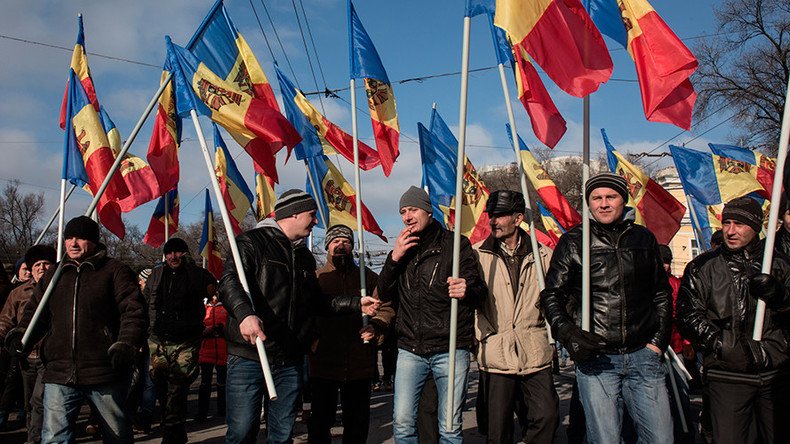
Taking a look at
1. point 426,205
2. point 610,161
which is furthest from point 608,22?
point 610,161

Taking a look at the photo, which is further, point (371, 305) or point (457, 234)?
point (371, 305)

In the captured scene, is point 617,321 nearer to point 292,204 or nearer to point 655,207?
point 292,204

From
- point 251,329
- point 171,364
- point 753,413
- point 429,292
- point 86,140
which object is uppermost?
point 86,140

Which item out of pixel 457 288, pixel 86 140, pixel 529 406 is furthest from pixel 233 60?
pixel 529 406

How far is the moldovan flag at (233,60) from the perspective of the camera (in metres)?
5.66

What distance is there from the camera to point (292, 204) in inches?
182

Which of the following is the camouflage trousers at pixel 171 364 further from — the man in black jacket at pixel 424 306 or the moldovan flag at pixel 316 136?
the man in black jacket at pixel 424 306

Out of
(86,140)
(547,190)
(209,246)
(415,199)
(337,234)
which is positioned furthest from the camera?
(209,246)

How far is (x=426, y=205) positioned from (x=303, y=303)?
1137 millimetres

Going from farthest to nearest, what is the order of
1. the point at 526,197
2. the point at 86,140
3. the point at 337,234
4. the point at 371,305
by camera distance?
the point at 86,140, the point at 337,234, the point at 526,197, the point at 371,305

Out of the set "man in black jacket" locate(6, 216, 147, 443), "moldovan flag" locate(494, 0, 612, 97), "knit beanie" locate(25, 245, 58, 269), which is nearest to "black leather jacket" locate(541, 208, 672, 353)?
"moldovan flag" locate(494, 0, 612, 97)

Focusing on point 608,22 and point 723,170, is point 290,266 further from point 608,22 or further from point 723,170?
point 723,170

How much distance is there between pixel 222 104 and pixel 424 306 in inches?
94.2

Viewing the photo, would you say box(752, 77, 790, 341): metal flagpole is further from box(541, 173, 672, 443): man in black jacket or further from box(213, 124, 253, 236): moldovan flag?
box(213, 124, 253, 236): moldovan flag
